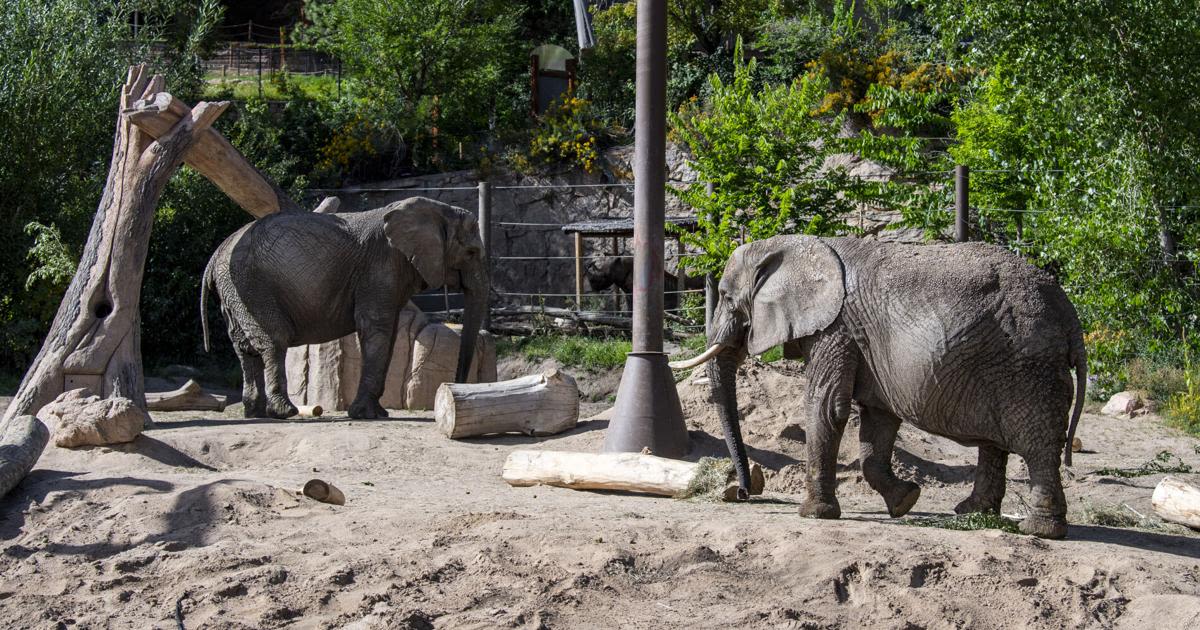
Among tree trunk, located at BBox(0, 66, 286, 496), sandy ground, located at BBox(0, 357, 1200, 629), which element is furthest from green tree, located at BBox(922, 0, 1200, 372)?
tree trunk, located at BBox(0, 66, 286, 496)

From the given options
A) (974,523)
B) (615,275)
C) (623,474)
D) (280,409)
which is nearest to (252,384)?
(280,409)

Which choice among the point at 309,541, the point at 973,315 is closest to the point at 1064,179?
the point at 973,315

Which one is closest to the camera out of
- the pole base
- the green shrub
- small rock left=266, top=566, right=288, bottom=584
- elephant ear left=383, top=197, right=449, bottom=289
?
small rock left=266, top=566, right=288, bottom=584

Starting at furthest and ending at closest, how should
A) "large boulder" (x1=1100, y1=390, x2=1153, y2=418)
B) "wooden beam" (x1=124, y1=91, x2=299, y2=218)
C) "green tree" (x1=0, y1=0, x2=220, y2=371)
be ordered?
"green tree" (x1=0, y1=0, x2=220, y2=371), "large boulder" (x1=1100, y1=390, x2=1153, y2=418), "wooden beam" (x1=124, y1=91, x2=299, y2=218)

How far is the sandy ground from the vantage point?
508 cm

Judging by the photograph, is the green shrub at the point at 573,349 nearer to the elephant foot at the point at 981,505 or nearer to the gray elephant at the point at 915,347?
the gray elephant at the point at 915,347

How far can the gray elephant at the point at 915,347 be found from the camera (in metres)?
6.02

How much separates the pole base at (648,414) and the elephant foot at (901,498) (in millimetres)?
1884

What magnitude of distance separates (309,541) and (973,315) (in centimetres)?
342

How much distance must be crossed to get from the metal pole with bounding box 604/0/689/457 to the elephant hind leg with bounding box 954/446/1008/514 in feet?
7.37

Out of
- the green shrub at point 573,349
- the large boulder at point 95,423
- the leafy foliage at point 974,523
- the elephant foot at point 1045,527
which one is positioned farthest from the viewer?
the green shrub at point 573,349

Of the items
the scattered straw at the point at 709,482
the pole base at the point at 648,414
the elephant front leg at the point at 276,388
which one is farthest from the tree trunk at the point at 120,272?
the scattered straw at the point at 709,482

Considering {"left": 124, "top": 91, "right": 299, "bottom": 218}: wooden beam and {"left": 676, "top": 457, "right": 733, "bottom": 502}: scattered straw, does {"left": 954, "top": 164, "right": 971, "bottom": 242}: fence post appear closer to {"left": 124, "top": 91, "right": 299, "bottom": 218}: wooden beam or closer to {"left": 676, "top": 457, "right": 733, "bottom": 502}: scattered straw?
{"left": 676, "top": 457, "right": 733, "bottom": 502}: scattered straw

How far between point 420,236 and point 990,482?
6198mm
